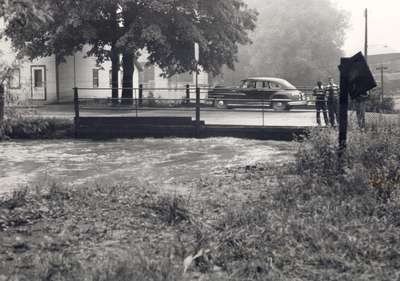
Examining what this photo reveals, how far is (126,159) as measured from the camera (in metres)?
14.2

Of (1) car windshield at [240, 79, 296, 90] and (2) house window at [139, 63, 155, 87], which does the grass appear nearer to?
(1) car windshield at [240, 79, 296, 90]

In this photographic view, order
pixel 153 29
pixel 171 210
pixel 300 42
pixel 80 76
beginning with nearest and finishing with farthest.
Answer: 1. pixel 171 210
2. pixel 153 29
3. pixel 80 76
4. pixel 300 42

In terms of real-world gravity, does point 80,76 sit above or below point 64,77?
above

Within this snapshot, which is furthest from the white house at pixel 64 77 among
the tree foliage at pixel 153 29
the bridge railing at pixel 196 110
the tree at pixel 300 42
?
the tree at pixel 300 42

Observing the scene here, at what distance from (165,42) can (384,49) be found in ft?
137

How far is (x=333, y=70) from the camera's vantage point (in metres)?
52.2

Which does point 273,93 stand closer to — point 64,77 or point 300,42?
point 64,77

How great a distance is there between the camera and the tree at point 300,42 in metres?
51.5

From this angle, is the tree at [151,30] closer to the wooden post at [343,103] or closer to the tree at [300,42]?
the wooden post at [343,103]

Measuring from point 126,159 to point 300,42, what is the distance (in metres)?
40.2

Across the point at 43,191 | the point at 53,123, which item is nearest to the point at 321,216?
the point at 43,191

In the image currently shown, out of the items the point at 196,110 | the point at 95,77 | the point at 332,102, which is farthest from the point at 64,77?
the point at 332,102

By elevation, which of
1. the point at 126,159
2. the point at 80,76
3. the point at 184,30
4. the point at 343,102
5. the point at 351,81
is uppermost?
the point at 184,30

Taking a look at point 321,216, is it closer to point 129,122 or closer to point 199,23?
point 129,122
